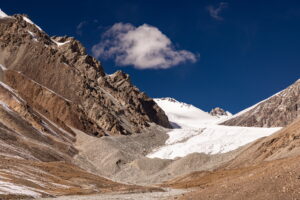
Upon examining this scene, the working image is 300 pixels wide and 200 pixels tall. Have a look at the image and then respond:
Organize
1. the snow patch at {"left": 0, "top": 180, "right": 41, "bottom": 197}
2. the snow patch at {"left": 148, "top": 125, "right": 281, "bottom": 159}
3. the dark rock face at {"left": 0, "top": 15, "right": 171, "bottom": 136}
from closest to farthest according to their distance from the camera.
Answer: the snow patch at {"left": 0, "top": 180, "right": 41, "bottom": 197} → the snow patch at {"left": 148, "top": 125, "right": 281, "bottom": 159} → the dark rock face at {"left": 0, "top": 15, "right": 171, "bottom": 136}

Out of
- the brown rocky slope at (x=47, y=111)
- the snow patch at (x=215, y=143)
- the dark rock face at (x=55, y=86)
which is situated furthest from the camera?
the dark rock face at (x=55, y=86)

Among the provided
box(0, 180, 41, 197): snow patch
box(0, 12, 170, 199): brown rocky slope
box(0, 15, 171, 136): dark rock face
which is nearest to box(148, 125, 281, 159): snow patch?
box(0, 12, 170, 199): brown rocky slope

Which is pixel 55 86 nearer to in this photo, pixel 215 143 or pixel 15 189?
pixel 215 143

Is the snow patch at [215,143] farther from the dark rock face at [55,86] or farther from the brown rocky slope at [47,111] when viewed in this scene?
the dark rock face at [55,86]

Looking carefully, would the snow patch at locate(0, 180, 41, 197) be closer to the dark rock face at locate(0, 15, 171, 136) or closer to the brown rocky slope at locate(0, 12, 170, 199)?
the brown rocky slope at locate(0, 12, 170, 199)

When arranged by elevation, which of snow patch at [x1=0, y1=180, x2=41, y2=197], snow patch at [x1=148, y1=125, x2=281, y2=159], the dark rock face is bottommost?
snow patch at [x1=0, y1=180, x2=41, y2=197]

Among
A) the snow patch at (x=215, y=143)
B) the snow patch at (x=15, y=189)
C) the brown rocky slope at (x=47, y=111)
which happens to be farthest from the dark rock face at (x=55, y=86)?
the snow patch at (x=15, y=189)

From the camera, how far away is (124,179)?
110 metres

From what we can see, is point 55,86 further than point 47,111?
Yes

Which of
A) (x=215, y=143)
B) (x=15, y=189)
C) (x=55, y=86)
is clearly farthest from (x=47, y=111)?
(x=15, y=189)

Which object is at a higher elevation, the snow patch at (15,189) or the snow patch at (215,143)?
the snow patch at (215,143)

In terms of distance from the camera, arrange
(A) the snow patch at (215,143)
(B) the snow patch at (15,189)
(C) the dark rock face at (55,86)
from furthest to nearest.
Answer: (C) the dark rock face at (55,86) < (A) the snow patch at (215,143) < (B) the snow patch at (15,189)

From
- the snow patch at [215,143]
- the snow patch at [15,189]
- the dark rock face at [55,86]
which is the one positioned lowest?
the snow patch at [15,189]

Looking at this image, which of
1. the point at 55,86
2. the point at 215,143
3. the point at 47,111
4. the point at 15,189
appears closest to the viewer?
the point at 15,189
